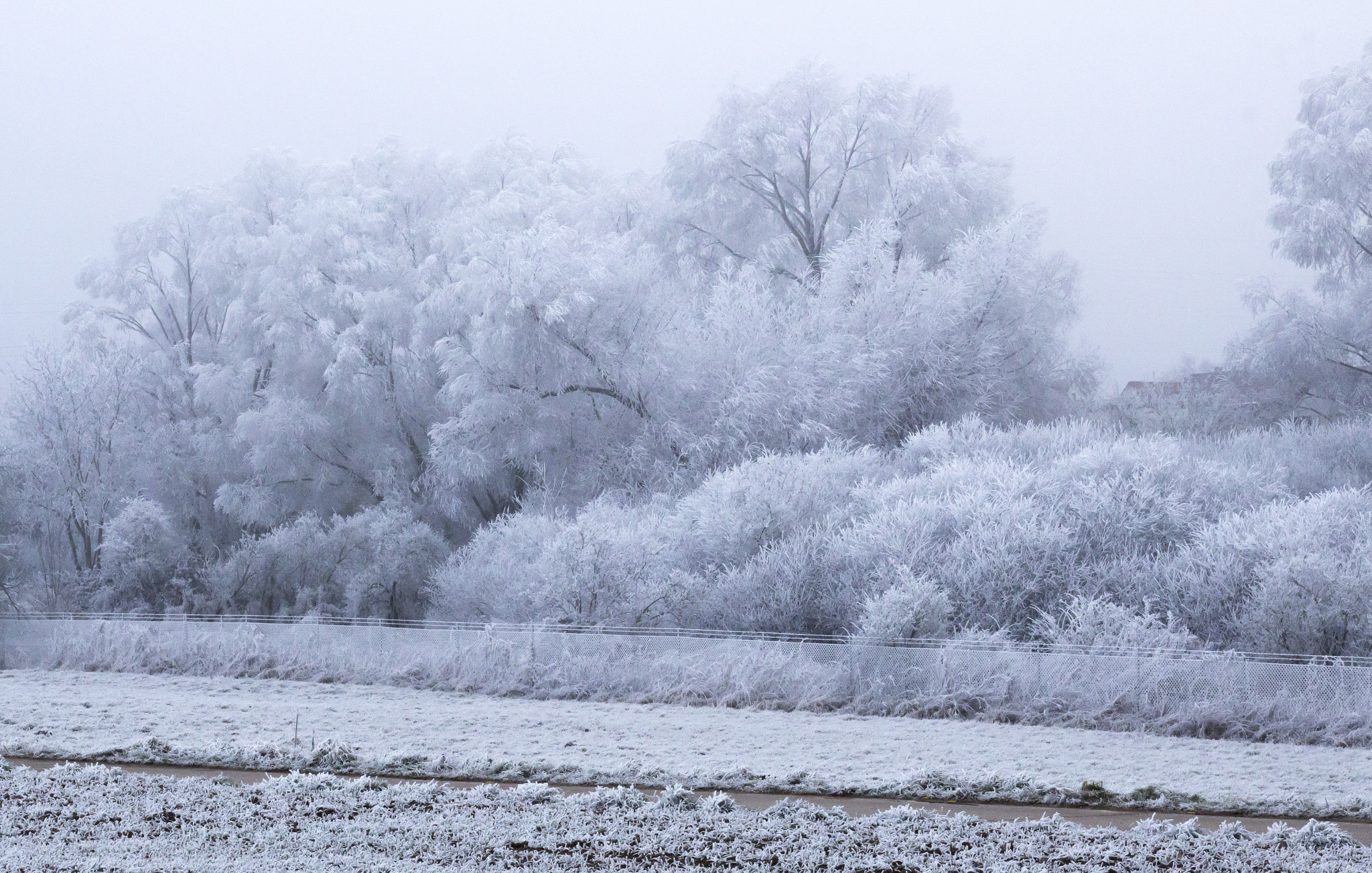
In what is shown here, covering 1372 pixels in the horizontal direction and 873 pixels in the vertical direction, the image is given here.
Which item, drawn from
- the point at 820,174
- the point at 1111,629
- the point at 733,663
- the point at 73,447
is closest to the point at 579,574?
the point at 733,663

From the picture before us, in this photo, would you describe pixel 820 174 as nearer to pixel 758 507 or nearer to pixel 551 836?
pixel 758 507

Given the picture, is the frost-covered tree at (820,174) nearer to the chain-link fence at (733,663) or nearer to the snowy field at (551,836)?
the chain-link fence at (733,663)

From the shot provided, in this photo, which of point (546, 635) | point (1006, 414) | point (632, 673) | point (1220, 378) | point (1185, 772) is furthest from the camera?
point (1220, 378)

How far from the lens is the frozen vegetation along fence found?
966cm

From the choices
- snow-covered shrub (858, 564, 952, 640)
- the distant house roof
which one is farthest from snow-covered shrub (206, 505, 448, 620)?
the distant house roof

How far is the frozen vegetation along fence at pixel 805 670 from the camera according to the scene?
31.7ft

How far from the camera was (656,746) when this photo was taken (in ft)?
28.3

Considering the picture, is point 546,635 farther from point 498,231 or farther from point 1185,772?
point 498,231

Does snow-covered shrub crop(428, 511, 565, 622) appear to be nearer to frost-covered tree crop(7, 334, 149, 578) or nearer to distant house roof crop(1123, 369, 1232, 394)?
frost-covered tree crop(7, 334, 149, 578)

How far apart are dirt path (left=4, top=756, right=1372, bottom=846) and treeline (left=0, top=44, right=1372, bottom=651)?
5627mm

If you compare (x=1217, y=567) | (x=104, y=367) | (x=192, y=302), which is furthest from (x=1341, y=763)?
(x=192, y=302)

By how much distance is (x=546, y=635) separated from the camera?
1249 cm

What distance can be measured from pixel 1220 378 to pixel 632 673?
16.5 meters

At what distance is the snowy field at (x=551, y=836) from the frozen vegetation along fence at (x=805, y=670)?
3.92 meters
